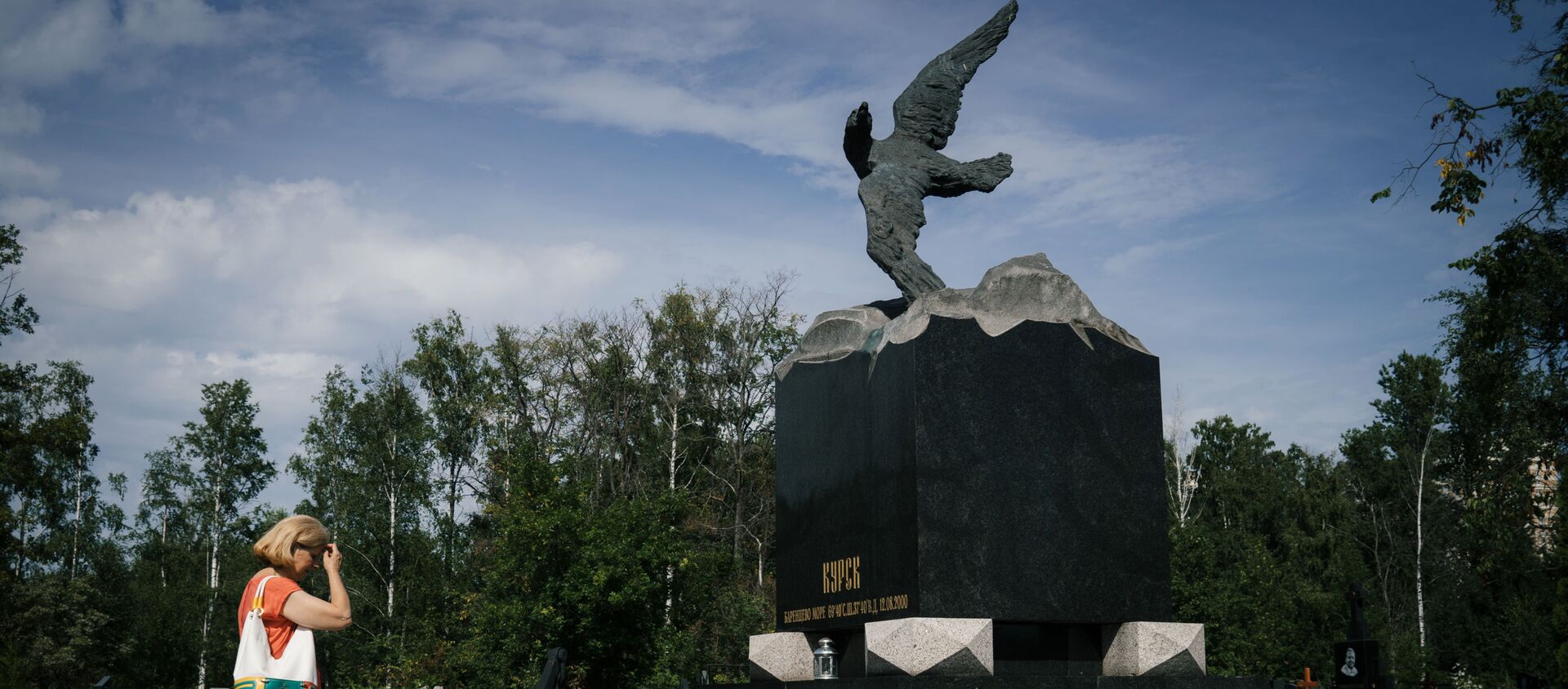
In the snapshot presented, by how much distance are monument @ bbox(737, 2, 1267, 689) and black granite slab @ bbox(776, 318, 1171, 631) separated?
12 mm

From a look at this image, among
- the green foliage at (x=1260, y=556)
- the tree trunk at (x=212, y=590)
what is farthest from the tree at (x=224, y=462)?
the green foliage at (x=1260, y=556)

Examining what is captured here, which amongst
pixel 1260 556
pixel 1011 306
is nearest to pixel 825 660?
pixel 1011 306

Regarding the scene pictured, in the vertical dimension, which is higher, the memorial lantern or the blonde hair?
the blonde hair

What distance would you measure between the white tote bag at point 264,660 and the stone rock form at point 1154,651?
5296mm

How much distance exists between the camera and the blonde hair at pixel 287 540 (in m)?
4.50

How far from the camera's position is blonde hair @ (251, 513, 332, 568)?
450 centimetres

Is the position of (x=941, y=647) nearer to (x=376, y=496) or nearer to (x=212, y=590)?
(x=376, y=496)

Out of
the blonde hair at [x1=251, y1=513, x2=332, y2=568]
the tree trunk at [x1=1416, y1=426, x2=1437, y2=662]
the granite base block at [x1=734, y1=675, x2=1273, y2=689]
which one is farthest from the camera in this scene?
the tree trunk at [x1=1416, y1=426, x2=1437, y2=662]

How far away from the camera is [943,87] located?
31.9ft

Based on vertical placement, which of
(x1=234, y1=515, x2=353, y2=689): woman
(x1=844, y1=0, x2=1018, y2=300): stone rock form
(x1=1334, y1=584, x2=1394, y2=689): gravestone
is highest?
(x1=844, y1=0, x2=1018, y2=300): stone rock form

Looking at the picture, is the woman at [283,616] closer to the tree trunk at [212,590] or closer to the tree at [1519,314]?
the tree at [1519,314]

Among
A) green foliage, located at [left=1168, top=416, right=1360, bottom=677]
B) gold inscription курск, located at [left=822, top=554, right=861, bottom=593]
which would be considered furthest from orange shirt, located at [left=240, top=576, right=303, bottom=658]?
green foliage, located at [left=1168, top=416, right=1360, bottom=677]

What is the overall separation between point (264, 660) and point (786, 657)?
542cm

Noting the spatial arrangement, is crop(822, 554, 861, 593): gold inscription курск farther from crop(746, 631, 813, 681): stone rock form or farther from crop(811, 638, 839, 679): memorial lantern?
crop(746, 631, 813, 681): stone rock form
